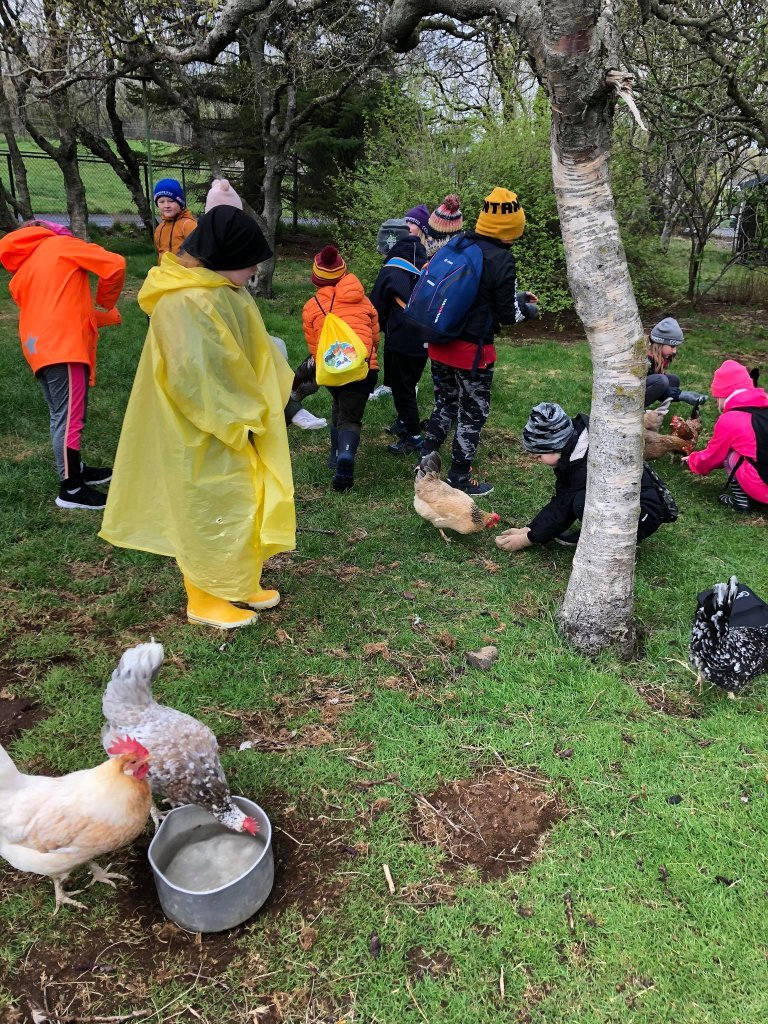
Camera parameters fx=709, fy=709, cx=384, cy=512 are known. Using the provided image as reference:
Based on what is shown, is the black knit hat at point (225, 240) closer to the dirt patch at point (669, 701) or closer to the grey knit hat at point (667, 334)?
the dirt patch at point (669, 701)

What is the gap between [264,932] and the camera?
235 cm

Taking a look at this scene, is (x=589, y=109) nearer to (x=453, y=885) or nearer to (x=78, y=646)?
(x=453, y=885)

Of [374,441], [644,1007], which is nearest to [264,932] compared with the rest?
[644,1007]

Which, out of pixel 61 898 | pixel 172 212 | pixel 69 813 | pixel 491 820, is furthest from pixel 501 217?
pixel 61 898

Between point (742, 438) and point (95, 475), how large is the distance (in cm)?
489

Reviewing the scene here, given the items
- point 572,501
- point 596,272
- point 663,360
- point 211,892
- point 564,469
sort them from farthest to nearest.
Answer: point 663,360
point 564,469
point 572,501
point 596,272
point 211,892

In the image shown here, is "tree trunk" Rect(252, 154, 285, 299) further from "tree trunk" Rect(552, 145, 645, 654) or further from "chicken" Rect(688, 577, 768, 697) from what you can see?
"chicken" Rect(688, 577, 768, 697)

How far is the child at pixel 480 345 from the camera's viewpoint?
15.5 ft

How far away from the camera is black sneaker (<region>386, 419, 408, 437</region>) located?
21.3ft

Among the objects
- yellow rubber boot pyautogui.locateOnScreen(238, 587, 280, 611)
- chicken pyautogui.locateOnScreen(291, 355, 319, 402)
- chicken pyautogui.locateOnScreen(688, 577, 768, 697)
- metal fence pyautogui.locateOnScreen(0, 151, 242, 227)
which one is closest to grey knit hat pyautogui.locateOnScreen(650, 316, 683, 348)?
chicken pyautogui.locateOnScreen(291, 355, 319, 402)

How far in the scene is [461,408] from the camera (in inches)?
209

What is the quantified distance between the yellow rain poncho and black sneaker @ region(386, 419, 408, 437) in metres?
2.70

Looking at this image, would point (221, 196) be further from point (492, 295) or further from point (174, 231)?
point (174, 231)

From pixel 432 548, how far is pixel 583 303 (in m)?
2.09
